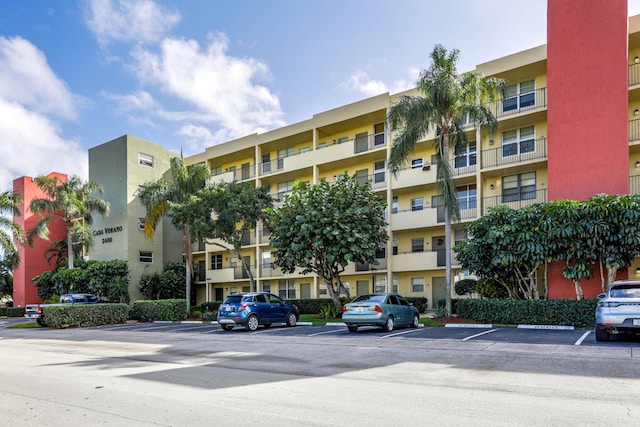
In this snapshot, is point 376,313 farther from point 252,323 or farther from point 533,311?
point 533,311

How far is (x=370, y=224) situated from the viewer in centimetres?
2555

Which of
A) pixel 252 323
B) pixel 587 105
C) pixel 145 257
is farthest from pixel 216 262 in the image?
pixel 587 105

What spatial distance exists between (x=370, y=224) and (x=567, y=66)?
1152 cm

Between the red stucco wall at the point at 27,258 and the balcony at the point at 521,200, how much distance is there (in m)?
40.1

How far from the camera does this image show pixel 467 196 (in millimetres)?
28875

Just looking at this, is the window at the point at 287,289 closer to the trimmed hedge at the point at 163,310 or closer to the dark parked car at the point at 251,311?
the trimmed hedge at the point at 163,310

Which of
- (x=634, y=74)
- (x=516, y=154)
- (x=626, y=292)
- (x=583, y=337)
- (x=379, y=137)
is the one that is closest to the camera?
(x=626, y=292)

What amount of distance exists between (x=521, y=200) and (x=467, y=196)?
328 centimetres

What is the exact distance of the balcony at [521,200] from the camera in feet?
84.5

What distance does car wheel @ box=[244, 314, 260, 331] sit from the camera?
67.7ft

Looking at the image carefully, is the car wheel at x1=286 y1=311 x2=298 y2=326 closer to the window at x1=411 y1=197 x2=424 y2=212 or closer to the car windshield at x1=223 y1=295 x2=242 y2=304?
the car windshield at x1=223 y1=295 x2=242 y2=304

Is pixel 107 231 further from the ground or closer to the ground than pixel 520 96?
closer to the ground

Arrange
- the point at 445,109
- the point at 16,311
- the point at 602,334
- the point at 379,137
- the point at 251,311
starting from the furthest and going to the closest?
the point at 16,311 < the point at 379,137 < the point at 445,109 < the point at 251,311 < the point at 602,334

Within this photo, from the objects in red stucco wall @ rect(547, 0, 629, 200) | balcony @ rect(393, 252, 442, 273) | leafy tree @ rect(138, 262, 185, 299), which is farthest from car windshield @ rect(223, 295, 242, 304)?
leafy tree @ rect(138, 262, 185, 299)
